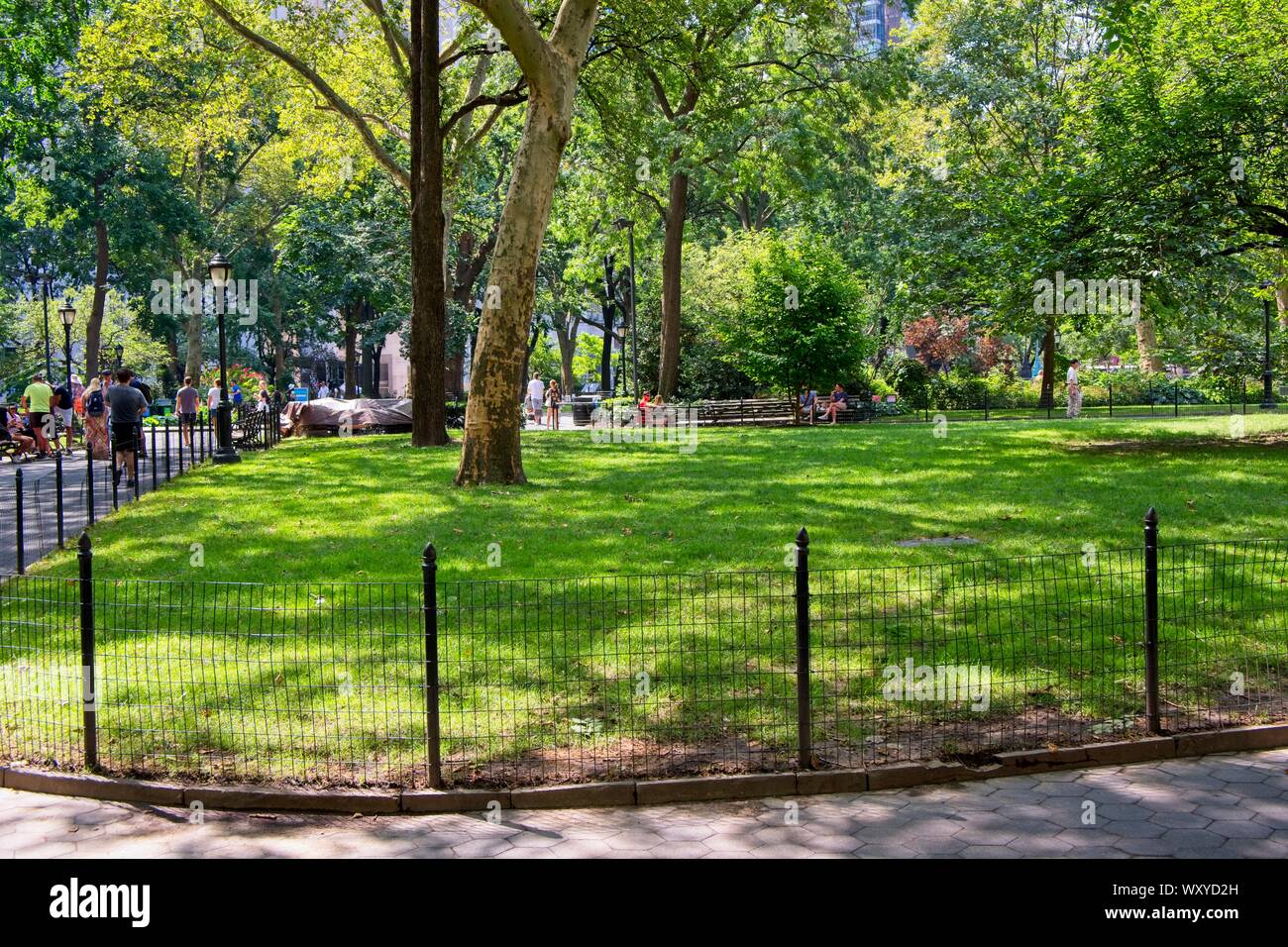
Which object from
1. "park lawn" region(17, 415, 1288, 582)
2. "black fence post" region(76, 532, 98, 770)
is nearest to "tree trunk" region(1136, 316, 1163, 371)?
"park lawn" region(17, 415, 1288, 582)

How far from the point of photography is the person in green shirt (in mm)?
29248

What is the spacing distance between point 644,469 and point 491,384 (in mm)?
3976

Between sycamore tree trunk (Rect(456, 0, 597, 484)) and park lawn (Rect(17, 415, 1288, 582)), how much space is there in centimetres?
80

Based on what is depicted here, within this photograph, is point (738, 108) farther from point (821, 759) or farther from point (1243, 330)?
point (821, 759)

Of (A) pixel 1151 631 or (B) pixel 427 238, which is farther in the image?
(B) pixel 427 238

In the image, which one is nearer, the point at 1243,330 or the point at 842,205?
the point at 842,205

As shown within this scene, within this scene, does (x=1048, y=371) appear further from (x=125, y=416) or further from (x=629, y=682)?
(x=629, y=682)

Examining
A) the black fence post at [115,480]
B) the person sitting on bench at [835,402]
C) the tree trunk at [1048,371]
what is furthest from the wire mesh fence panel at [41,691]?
the tree trunk at [1048,371]

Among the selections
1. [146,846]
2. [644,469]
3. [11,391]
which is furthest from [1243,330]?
[11,391]

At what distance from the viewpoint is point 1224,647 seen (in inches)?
395

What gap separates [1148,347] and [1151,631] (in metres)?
46.9

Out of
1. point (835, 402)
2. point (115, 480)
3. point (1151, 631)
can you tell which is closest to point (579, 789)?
point (1151, 631)

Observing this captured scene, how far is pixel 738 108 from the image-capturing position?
119ft

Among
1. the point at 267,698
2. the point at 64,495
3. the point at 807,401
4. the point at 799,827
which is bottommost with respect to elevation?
the point at 799,827
